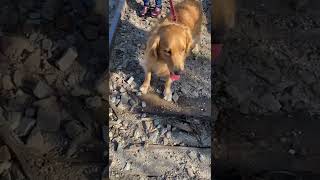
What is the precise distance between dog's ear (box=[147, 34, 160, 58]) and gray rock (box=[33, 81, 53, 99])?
46.8 inches

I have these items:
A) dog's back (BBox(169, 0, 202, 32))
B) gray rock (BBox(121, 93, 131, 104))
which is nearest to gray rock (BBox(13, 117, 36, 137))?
gray rock (BBox(121, 93, 131, 104))

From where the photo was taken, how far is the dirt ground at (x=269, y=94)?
16.3ft

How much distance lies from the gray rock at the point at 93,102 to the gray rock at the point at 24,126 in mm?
606

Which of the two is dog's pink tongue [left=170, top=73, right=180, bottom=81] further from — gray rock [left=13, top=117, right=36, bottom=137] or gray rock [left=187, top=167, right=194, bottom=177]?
gray rock [left=13, top=117, right=36, bottom=137]

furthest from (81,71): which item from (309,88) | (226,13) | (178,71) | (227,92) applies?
(309,88)

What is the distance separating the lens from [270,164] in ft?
16.2

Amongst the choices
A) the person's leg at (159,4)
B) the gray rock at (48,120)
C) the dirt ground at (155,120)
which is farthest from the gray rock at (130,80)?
the person's leg at (159,4)

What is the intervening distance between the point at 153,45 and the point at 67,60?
115 centimetres

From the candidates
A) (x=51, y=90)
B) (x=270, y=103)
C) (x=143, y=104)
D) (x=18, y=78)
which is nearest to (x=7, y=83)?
(x=18, y=78)

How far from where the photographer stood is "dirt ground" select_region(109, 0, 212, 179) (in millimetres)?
4948

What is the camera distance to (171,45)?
4750 millimetres

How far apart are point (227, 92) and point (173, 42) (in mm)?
1015

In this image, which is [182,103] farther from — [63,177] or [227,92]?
[63,177]

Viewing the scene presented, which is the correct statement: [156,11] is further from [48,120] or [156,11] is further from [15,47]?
[48,120]
